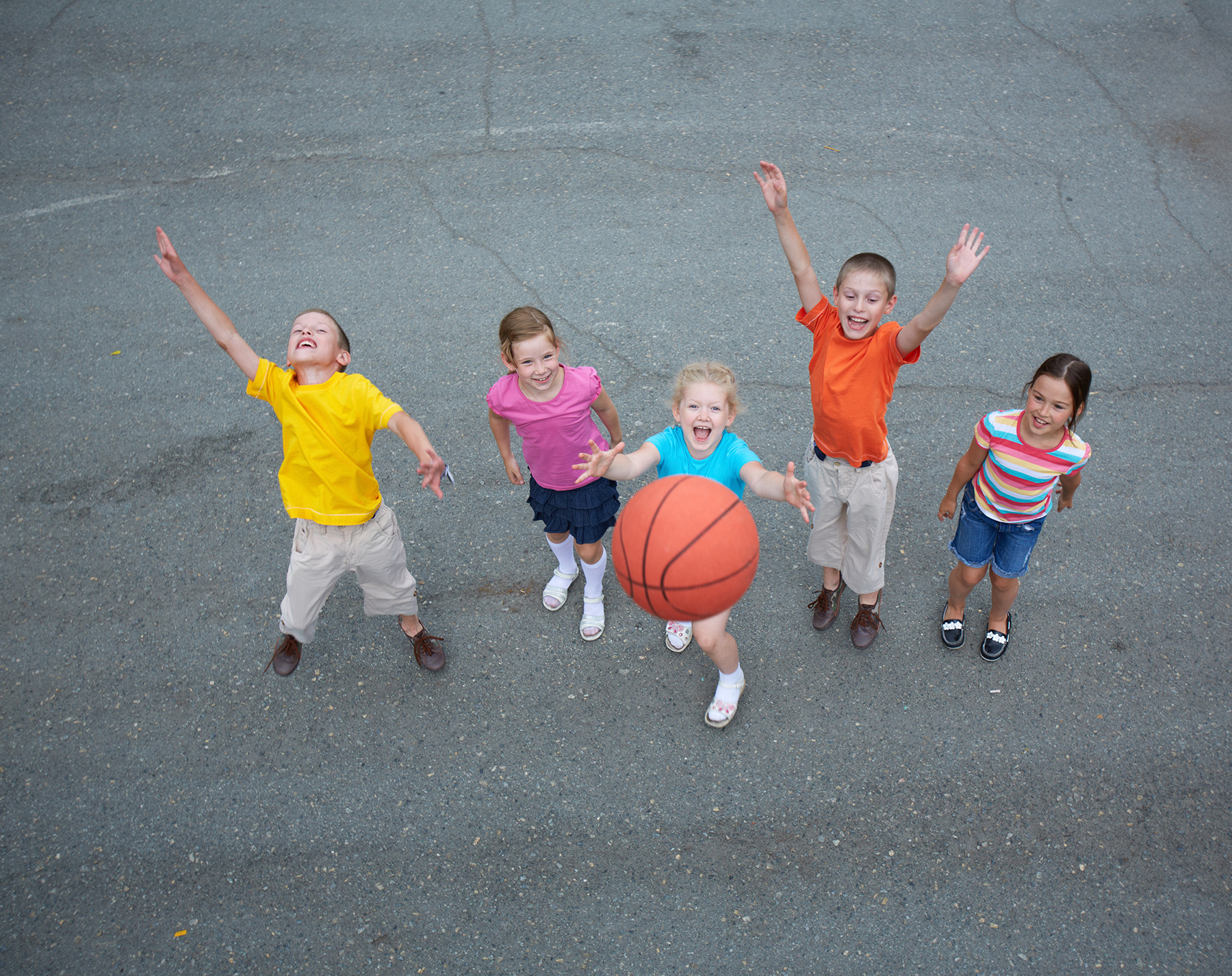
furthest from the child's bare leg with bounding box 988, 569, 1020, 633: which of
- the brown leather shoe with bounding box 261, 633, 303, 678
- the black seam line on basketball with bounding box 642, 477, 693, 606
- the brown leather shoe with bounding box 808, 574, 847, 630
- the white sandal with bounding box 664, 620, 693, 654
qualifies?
the brown leather shoe with bounding box 261, 633, 303, 678

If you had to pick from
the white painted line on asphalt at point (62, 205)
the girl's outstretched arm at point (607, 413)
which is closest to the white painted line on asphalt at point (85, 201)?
the white painted line on asphalt at point (62, 205)

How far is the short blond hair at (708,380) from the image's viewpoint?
357 centimetres

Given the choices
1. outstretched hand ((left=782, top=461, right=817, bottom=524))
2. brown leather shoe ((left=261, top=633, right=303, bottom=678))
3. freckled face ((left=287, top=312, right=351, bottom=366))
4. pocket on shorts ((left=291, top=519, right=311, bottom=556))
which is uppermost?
freckled face ((left=287, top=312, right=351, bottom=366))

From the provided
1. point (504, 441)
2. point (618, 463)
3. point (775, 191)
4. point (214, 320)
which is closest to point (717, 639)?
point (618, 463)

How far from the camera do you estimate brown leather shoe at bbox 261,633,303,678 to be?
4293 millimetres

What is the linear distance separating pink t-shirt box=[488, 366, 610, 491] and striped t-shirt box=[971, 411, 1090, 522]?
6.10 ft

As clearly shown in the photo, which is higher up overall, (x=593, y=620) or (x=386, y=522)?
(x=386, y=522)

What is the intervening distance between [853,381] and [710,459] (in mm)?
765

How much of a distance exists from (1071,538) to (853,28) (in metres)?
6.14

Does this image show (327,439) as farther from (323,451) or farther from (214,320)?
(214,320)

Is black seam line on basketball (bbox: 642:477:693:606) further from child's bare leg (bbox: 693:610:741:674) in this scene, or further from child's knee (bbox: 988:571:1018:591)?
child's knee (bbox: 988:571:1018:591)

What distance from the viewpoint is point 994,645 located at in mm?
4367

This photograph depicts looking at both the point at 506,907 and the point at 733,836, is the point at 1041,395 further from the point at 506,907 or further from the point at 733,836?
the point at 506,907

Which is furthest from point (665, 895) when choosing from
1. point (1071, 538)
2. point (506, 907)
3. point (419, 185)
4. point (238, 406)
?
point (419, 185)
